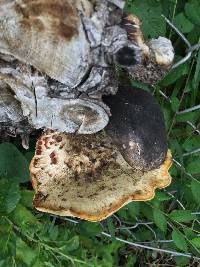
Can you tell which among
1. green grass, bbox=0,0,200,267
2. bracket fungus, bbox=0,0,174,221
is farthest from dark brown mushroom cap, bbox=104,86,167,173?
green grass, bbox=0,0,200,267

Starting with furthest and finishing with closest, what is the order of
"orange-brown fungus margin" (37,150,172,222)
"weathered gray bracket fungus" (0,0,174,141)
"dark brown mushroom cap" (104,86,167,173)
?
"orange-brown fungus margin" (37,150,172,222) → "dark brown mushroom cap" (104,86,167,173) → "weathered gray bracket fungus" (0,0,174,141)

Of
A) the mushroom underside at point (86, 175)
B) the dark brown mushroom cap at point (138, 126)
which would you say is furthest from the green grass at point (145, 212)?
the dark brown mushroom cap at point (138, 126)

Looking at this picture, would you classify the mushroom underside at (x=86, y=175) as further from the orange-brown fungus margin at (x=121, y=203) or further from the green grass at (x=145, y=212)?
the green grass at (x=145, y=212)

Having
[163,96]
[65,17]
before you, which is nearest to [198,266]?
[163,96]

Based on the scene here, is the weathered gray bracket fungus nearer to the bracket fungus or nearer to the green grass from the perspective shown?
the bracket fungus

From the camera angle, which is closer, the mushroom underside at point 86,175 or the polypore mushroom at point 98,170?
the polypore mushroom at point 98,170

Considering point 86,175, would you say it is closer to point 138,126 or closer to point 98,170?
point 98,170

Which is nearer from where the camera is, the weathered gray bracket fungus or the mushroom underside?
the weathered gray bracket fungus
